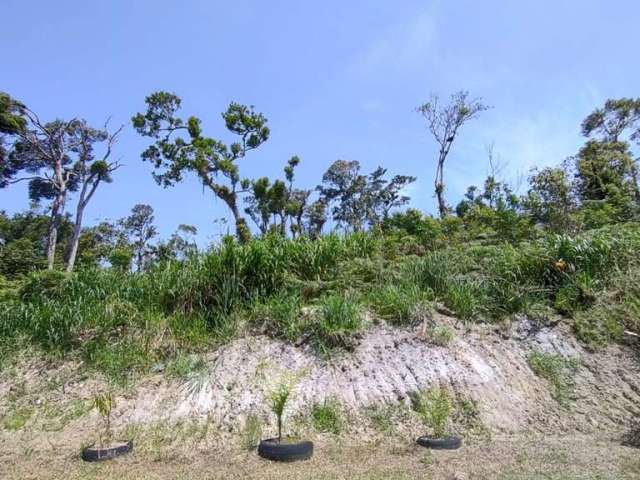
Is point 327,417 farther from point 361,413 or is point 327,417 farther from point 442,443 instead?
point 442,443

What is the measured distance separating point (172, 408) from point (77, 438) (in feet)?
2.71

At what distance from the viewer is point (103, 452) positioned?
11.2ft

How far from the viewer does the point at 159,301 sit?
5.54m

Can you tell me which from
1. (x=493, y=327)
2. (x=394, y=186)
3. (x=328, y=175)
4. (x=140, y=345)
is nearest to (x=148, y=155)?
(x=328, y=175)

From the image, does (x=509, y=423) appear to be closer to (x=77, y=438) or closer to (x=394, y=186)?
(x=77, y=438)

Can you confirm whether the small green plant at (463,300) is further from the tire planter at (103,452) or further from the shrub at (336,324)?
the tire planter at (103,452)

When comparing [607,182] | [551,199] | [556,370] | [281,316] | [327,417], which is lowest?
[327,417]

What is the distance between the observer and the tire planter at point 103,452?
3.40 m

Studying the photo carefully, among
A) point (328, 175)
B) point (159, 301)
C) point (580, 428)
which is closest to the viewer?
point (580, 428)

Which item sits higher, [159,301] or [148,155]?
[148,155]

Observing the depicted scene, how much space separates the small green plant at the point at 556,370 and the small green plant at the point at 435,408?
1076 mm

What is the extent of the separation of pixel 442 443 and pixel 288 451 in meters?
→ 1.17

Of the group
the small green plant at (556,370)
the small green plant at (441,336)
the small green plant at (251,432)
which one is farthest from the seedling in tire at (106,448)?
the small green plant at (556,370)

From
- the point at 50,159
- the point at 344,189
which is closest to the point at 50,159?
the point at 50,159
